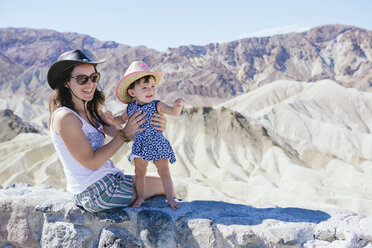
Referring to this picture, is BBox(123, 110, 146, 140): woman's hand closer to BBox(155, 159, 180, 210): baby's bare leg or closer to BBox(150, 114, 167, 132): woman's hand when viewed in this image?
BBox(150, 114, 167, 132): woman's hand

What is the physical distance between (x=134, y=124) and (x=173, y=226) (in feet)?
3.45

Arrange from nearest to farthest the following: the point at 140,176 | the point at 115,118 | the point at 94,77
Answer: the point at 94,77, the point at 140,176, the point at 115,118

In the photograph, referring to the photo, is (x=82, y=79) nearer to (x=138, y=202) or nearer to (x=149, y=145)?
(x=149, y=145)

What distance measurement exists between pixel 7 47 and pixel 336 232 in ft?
627

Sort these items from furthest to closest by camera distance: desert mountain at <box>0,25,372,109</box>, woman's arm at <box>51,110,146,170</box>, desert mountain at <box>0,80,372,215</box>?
1. desert mountain at <box>0,25,372,109</box>
2. desert mountain at <box>0,80,372,215</box>
3. woman's arm at <box>51,110,146,170</box>

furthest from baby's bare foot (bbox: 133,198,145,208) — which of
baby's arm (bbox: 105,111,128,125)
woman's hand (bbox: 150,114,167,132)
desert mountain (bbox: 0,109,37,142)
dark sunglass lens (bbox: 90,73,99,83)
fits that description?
desert mountain (bbox: 0,109,37,142)

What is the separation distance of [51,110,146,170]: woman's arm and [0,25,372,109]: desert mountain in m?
89.2

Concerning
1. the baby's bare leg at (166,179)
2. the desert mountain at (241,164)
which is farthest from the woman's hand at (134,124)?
the desert mountain at (241,164)

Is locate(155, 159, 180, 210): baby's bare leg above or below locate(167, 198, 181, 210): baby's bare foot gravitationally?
above

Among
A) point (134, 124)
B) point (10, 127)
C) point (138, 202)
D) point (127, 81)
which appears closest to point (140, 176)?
point (138, 202)

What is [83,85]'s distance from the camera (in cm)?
349

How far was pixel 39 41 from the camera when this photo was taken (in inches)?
7096

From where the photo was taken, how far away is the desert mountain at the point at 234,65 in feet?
358

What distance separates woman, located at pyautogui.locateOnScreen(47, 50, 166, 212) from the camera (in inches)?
128
